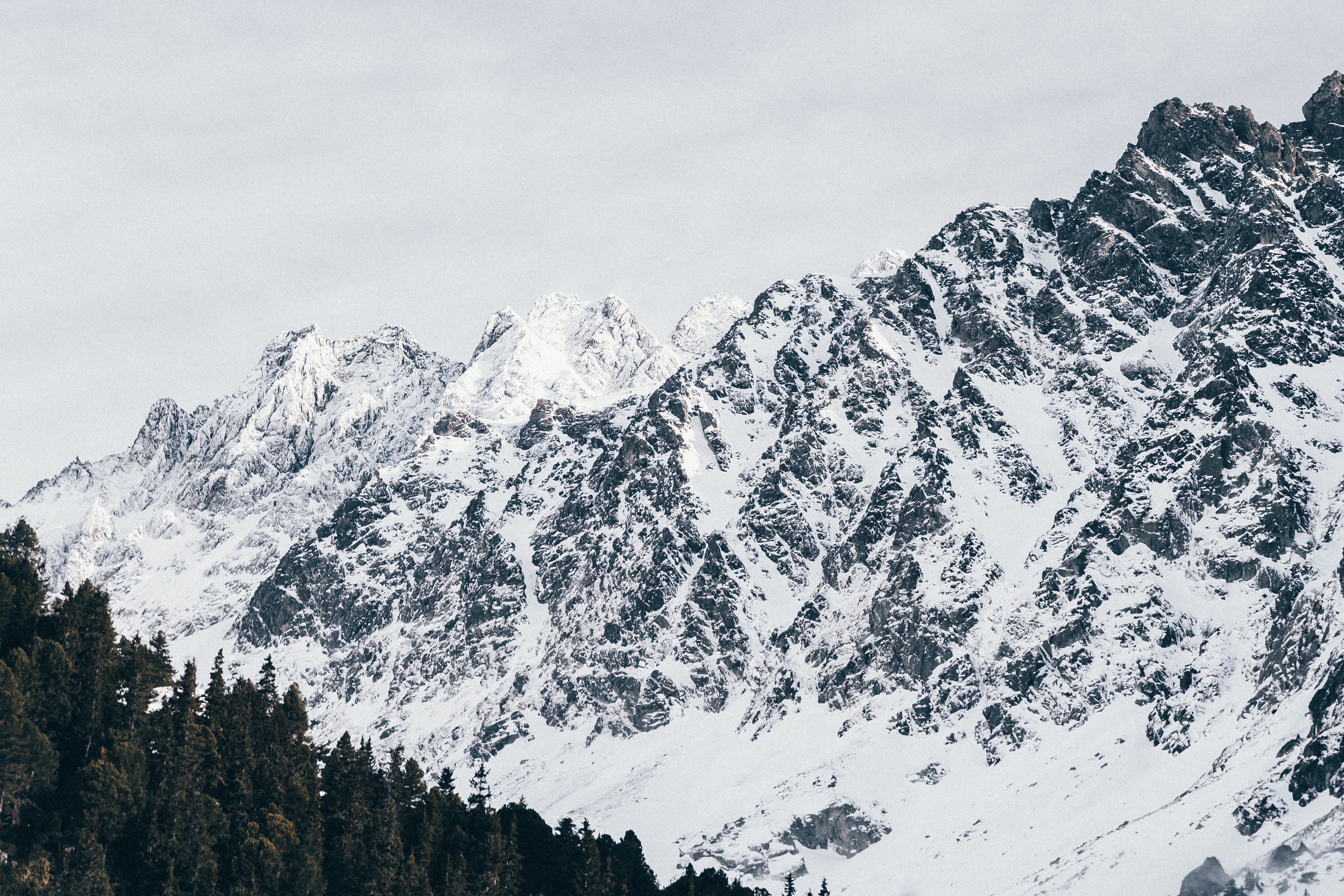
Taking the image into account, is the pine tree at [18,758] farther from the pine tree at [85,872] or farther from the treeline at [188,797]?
the pine tree at [85,872]

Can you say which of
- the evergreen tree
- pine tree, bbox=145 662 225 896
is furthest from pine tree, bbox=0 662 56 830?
pine tree, bbox=145 662 225 896

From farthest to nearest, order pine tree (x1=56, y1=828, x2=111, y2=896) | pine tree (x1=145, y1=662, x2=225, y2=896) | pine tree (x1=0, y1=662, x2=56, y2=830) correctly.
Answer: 1. pine tree (x1=145, y1=662, x2=225, y2=896)
2. pine tree (x1=0, y1=662, x2=56, y2=830)
3. pine tree (x1=56, y1=828, x2=111, y2=896)

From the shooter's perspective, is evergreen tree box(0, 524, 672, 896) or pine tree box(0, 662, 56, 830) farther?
evergreen tree box(0, 524, 672, 896)

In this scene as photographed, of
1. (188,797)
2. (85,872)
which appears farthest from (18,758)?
(188,797)

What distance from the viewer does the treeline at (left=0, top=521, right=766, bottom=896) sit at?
144 meters

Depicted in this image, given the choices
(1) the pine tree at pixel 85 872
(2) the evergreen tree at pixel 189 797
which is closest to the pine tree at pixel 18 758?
(2) the evergreen tree at pixel 189 797

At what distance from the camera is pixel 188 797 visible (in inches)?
5955

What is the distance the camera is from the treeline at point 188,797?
472ft

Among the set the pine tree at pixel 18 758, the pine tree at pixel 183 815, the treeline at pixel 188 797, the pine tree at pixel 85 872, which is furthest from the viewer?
the pine tree at pixel 183 815

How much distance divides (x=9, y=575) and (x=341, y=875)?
44.9 meters

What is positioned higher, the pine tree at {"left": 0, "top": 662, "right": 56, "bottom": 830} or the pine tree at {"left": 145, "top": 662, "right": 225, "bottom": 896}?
the pine tree at {"left": 0, "top": 662, "right": 56, "bottom": 830}

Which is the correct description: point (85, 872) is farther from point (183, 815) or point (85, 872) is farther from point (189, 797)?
point (189, 797)

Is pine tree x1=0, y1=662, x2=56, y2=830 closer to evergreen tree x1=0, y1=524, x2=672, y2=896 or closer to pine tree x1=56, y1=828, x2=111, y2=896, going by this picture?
evergreen tree x1=0, y1=524, x2=672, y2=896

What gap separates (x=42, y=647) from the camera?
158 m
